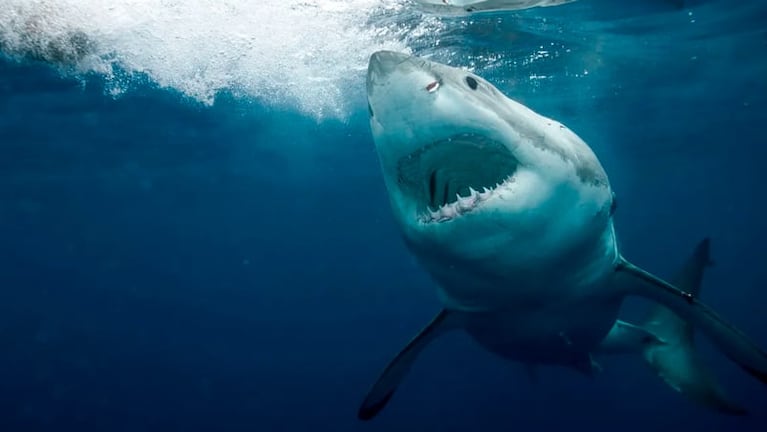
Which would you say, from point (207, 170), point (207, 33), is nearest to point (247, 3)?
point (207, 33)

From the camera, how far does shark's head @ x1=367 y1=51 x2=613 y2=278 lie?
2.67m

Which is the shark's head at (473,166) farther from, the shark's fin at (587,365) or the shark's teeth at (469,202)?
the shark's fin at (587,365)

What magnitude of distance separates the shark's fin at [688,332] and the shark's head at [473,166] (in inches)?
47.5

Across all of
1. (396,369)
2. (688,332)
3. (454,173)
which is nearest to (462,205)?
(454,173)

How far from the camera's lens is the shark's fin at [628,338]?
265 inches

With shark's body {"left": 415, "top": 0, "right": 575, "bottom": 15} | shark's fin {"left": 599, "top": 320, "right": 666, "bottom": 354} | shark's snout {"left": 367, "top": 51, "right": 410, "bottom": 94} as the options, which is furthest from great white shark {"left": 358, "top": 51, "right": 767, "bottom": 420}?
shark's body {"left": 415, "top": 0, "right": 575, "bottom": 15}

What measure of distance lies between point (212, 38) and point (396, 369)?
8470 millimetres

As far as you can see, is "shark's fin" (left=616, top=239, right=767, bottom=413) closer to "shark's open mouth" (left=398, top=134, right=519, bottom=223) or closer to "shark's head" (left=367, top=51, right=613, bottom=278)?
"shark's head" (left=367, top=51, right=613, bottom=278)

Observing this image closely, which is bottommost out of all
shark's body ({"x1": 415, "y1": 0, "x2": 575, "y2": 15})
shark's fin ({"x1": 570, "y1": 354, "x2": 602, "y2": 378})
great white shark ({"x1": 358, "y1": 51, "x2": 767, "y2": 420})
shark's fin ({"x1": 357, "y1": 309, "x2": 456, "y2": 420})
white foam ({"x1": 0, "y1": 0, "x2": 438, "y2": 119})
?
shark's fin ({"x1": 570, "y1": 354, "x2": 602, "y2": 378})

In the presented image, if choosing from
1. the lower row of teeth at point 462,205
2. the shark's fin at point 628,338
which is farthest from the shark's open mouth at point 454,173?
the shark's fin at point 628,338

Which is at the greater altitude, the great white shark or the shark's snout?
the shark's snout

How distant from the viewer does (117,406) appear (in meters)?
68.0

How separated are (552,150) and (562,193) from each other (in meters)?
0.28

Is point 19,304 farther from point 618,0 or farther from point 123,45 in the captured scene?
point 618,0
